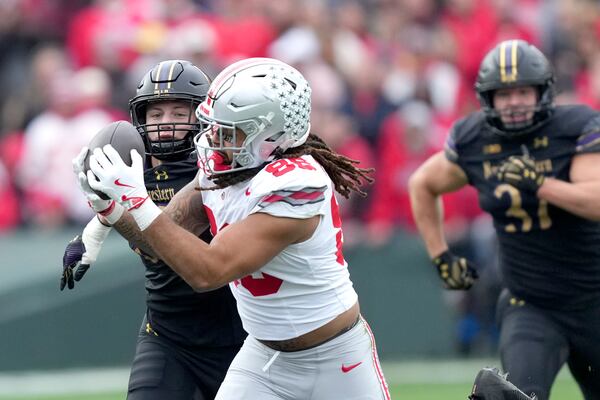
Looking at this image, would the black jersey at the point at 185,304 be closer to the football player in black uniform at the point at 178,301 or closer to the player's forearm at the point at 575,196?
the football player in black uniform at the point at 178,301

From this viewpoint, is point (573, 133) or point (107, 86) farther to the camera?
point (107, 86)

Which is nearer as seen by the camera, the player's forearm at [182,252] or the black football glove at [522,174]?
the player's forearm at [182,252]

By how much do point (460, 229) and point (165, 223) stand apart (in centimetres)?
644

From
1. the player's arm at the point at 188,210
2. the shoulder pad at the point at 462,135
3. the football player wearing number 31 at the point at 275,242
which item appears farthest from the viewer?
the shoulder pad at the point at 462,135

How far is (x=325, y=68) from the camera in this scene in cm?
1124

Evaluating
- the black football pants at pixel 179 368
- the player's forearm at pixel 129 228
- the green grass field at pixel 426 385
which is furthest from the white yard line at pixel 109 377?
the player's forearm at pixel 129 228

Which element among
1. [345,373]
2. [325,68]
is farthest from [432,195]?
[325,68]

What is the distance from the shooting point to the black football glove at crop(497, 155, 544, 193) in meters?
5.86

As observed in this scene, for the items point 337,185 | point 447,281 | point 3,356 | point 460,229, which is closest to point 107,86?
point 3,356

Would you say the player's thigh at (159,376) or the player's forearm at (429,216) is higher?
the player's forearm at (429,216)

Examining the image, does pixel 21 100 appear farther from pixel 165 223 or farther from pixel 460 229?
pixel 165 223

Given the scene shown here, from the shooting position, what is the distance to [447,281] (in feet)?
21.1

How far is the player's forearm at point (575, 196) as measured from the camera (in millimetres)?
5789

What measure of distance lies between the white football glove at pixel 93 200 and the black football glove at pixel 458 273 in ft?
8.22
